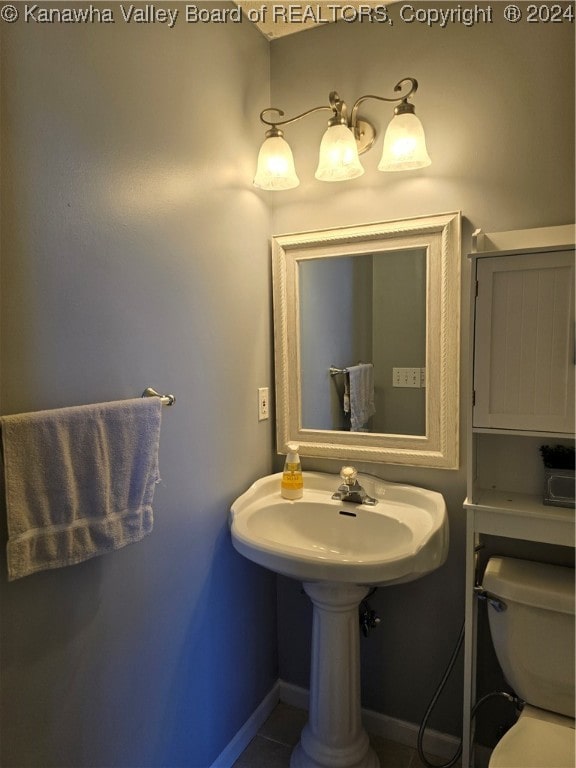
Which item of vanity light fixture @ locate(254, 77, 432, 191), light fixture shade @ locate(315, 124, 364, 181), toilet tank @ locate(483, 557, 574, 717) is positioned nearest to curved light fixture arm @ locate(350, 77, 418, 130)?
vanity light fixture @ locate(254, 77, 432, 191)

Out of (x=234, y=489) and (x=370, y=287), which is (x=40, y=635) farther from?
(x=370, y=287)

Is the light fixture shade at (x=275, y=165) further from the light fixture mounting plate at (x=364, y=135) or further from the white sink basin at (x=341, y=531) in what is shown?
the white sink basin at (x=341, y=531)

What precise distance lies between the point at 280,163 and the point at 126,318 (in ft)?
2.58

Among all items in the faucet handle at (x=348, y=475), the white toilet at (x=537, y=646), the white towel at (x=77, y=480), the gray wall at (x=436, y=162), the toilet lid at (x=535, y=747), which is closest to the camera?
the white towel at (x=77, y=480)

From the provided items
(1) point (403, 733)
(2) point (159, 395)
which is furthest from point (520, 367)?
(1) point (403, 733)

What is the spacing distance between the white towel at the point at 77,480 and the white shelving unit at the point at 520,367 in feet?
2.85

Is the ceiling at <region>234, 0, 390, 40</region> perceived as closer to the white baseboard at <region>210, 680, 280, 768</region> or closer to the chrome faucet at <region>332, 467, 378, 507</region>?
the chrome faucet at <region>332, 467, 378, 507</region>

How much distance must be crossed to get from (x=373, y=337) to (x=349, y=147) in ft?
2.01

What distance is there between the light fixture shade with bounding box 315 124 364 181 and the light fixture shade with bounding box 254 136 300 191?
0.40 ft

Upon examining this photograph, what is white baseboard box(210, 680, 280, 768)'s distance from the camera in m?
1.52

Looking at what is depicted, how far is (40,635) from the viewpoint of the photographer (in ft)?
3.10

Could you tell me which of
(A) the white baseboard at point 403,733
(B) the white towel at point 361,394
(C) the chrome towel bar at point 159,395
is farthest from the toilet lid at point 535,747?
(C) the chrome towel bar at point 159,395

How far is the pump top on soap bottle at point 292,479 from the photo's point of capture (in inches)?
62.9

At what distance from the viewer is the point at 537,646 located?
4.00ft
